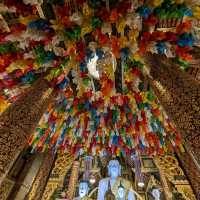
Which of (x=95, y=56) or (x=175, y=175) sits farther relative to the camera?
(x=175, y=175)

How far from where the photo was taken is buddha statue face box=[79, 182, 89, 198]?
5.66 m

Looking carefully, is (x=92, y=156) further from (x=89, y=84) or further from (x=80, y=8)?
(x=80, y=8)

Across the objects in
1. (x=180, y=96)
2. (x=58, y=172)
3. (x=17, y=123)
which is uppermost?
(x=58, y=172)

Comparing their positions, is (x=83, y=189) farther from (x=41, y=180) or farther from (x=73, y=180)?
(x=41, y=180)

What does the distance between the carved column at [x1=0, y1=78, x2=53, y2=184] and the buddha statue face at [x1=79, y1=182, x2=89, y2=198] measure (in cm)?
320

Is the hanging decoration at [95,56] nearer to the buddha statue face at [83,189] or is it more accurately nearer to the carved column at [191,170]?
the carved column at [191,170]

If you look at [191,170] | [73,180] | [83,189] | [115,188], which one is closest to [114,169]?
[115,188]

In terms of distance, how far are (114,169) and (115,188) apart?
48 centimetres

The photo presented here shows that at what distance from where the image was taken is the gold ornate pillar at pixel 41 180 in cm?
542

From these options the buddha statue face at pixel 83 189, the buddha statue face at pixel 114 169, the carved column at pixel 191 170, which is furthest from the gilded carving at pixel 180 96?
the buddha statue face at pixel 83 189

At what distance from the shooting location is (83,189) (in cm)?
575

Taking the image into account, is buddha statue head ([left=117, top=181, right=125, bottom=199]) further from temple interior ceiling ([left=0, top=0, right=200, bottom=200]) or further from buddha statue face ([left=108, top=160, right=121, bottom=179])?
buddha statue face ([left=108, top=160, right=121, bottom=179])

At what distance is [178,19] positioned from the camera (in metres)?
3.42

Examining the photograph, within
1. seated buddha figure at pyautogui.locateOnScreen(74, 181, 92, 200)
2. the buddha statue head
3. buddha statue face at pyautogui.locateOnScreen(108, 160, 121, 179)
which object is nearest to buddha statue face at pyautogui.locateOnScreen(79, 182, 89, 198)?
seated buddha figure at pyautogui.locateOnScreen(74, 181, 92, 200)
